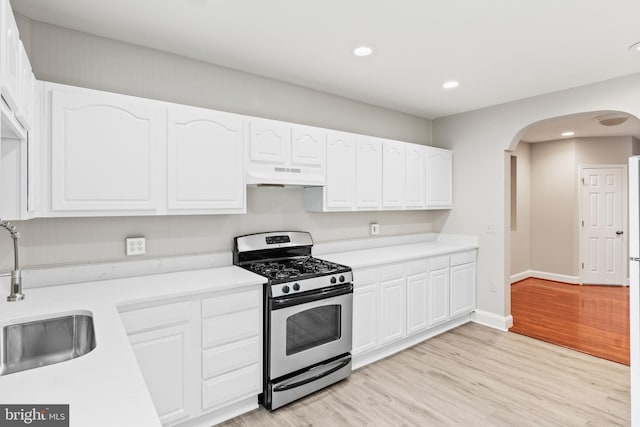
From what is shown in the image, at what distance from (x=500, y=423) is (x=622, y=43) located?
9.00ft

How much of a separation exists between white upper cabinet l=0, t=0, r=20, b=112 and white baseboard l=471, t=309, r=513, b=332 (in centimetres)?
447

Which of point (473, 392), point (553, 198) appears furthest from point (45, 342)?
point (553, 198)

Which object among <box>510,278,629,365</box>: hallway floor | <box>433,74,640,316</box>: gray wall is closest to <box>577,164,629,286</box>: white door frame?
<box>510,278,629,365</box>: hallway floor

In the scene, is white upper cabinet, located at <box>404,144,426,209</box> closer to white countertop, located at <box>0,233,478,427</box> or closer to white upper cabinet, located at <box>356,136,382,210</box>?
white upper cabinet, located at <box>356,136,382,210</box>

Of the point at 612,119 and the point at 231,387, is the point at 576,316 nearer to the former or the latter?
the point at 612,119

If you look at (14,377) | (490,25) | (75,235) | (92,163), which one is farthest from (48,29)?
(490,25)

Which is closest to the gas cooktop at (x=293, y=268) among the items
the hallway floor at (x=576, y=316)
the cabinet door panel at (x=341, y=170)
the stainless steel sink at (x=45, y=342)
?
the cabinet door panel at (x=341, y=170)

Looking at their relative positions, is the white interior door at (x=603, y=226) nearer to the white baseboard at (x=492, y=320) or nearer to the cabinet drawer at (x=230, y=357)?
the white baseboard at (x=492, y=320)

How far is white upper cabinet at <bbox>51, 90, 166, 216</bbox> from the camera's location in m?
2.01

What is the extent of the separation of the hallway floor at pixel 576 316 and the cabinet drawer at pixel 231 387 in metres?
3.06

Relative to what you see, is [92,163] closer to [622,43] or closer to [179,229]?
[179,229]

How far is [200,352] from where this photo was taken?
2.19 m

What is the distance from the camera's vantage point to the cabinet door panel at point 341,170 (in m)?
3.23

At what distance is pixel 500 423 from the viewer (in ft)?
7.66
